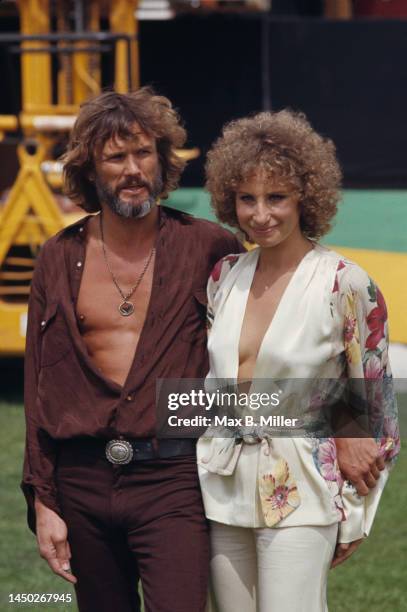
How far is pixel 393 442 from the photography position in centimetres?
322

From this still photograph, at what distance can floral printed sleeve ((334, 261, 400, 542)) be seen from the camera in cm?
310

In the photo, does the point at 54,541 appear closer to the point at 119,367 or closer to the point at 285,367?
the point at 119,367

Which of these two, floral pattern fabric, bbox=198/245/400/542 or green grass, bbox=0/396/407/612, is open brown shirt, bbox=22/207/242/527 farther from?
green grass, bbox=0/396/407/612

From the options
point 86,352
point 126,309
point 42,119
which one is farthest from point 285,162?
point 42,119

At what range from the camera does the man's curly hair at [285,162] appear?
3.21 metres

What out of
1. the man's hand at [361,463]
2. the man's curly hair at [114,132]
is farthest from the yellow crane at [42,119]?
the man's hand at [361,463]

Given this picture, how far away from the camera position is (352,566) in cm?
527

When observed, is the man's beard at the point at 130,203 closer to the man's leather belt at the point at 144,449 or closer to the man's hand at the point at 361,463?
the man's leather belt at the point at 144,449

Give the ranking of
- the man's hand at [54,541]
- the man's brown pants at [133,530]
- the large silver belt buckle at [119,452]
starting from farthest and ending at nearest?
1. the man's hand at [54,541]
2. the large silver belt buckle at [119,452]
3. the man's brown pants at [133,530]

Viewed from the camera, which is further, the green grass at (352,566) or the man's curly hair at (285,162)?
the green grass at (352,566)

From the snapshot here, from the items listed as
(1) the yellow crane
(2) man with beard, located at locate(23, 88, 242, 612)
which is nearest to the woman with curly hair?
(2) man with beard, located at locate(23, 88, 242, 612)

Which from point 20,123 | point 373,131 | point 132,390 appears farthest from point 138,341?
point 373,131

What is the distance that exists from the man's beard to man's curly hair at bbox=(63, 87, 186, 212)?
107 millimetres

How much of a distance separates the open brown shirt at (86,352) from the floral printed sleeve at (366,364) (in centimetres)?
48
